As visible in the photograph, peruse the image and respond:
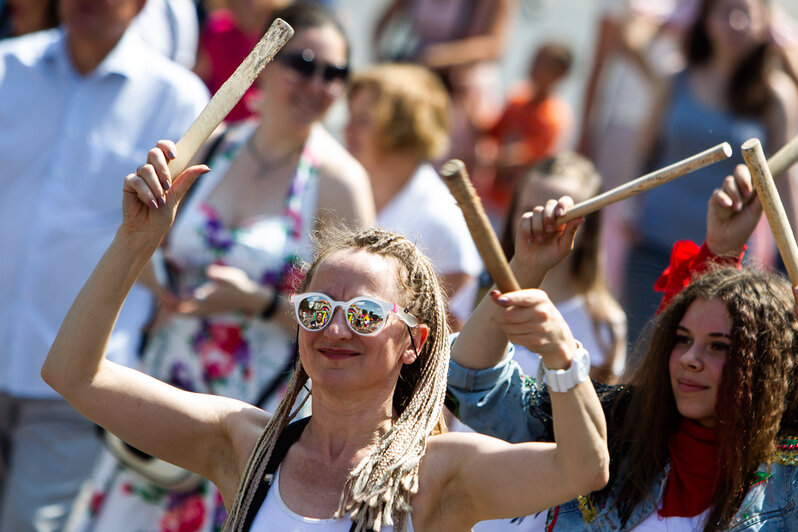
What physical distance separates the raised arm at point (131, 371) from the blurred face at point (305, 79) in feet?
5.75

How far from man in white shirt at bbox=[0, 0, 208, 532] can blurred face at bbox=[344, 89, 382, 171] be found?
968mm

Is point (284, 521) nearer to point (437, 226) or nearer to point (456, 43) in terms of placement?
point (437, 226)

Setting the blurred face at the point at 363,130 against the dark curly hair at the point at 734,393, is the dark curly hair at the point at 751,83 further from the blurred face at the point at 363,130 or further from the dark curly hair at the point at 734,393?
the dark curly hair at the point at 734,393

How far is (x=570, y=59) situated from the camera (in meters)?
6.85

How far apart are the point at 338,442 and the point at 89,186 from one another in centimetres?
203

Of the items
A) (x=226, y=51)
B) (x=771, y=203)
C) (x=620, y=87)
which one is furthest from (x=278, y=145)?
(x=620, y=87)

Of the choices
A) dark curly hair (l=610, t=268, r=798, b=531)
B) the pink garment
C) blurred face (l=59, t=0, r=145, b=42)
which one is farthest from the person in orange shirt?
dark curly hair (l=610, t=268, r=798, b=531)

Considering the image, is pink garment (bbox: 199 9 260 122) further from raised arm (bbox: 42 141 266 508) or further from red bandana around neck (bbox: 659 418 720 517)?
red bandana around neck (bbox: 659 418 720 517)

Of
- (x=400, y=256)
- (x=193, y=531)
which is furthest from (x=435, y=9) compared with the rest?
(x=400, y=256)

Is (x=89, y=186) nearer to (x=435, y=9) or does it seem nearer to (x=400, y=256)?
(x=400, y=256)

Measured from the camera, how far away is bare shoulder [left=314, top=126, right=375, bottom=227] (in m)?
3.96

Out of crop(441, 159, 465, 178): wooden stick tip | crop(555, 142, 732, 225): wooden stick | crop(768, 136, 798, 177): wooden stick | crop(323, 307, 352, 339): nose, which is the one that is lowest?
crop(323, 307, 352, 339): nose

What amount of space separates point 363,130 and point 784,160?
8.25 ft

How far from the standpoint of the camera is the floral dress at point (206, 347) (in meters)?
3.86
